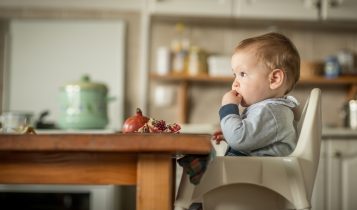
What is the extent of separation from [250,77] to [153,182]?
55 cm

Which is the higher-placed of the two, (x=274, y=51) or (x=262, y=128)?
(x=274, y=51)

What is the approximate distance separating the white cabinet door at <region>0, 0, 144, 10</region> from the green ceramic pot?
0.84 metres

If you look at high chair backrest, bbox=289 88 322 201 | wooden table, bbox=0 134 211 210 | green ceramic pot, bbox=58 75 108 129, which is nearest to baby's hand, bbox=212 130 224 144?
high chair backrest, bbox=289 88 322 201

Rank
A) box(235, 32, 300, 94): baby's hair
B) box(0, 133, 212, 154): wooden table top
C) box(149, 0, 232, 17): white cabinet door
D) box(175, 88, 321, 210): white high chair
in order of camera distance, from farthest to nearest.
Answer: box(149, 0, 232, 17): white cabinet door < box(235, 32, 300, 94): baby's hair < box(175, 88, 321, 210): white high chair < box(0, 133, 212, 154): wooden table top

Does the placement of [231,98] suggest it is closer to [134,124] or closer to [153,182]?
[134,124]

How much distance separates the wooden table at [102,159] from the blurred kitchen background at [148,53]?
216 centimetres

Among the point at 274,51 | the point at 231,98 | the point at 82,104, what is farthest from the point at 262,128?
the point at 82,104

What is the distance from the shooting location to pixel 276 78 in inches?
49.7

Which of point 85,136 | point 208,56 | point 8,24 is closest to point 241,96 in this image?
point 85,136

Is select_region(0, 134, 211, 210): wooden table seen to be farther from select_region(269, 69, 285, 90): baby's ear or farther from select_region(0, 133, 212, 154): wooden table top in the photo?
select_region(269, 69, 285, 90): baby's ear

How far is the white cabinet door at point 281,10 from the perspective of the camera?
2873 mm

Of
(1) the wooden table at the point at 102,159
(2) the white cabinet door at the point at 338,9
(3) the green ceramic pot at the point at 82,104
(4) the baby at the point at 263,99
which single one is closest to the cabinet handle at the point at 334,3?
(2) the white cabinet door at the point at 338,9

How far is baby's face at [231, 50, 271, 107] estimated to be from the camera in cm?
124

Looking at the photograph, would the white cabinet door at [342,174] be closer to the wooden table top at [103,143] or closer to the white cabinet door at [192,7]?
the white cabinet door at [192,7]
